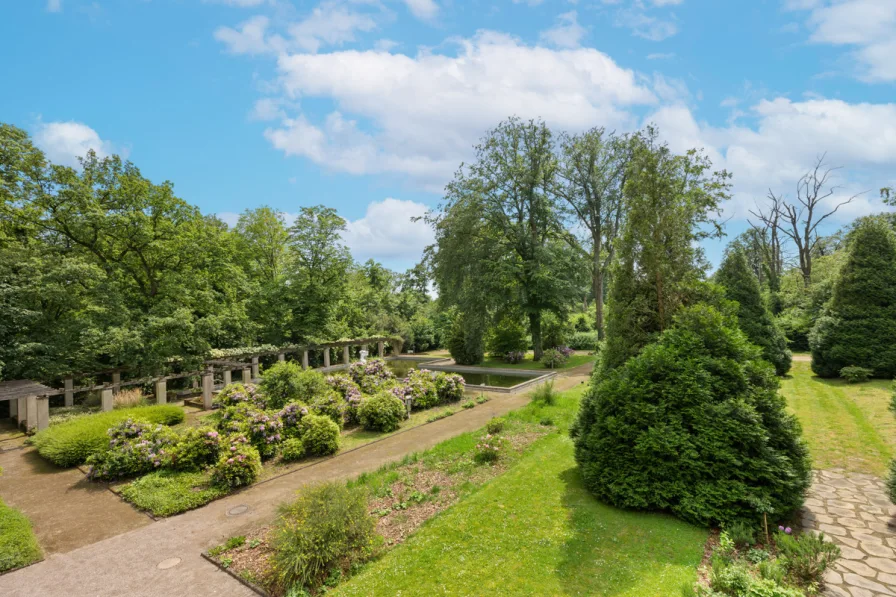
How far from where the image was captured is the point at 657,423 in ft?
18.0

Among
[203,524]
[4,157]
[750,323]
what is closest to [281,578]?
[203,524]

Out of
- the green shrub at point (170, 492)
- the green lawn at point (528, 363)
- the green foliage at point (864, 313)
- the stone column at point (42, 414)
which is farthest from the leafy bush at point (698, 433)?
the green lawn at point (528, 363)

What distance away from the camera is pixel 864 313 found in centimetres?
1326

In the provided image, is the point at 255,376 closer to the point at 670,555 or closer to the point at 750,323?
the point at 670,555

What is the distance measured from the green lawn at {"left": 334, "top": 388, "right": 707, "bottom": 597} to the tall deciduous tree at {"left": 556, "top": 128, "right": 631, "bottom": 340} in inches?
833

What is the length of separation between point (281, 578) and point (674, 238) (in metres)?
7.00

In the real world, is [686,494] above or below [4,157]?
below

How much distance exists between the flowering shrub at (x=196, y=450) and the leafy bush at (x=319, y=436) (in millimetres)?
1636

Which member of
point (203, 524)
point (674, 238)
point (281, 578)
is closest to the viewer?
point (281, 578)

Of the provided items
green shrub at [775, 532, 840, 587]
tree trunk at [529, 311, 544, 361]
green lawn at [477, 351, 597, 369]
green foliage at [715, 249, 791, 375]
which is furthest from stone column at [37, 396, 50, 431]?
green foliage at [715, 249, 791, 375]

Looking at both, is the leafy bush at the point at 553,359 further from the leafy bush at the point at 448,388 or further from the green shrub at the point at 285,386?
the green shrub at the point at 285,386

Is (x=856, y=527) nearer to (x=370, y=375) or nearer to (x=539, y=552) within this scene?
(x=539, y=552)

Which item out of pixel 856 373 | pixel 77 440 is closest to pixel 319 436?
pixel 77 440

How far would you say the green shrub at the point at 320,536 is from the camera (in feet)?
14.5
